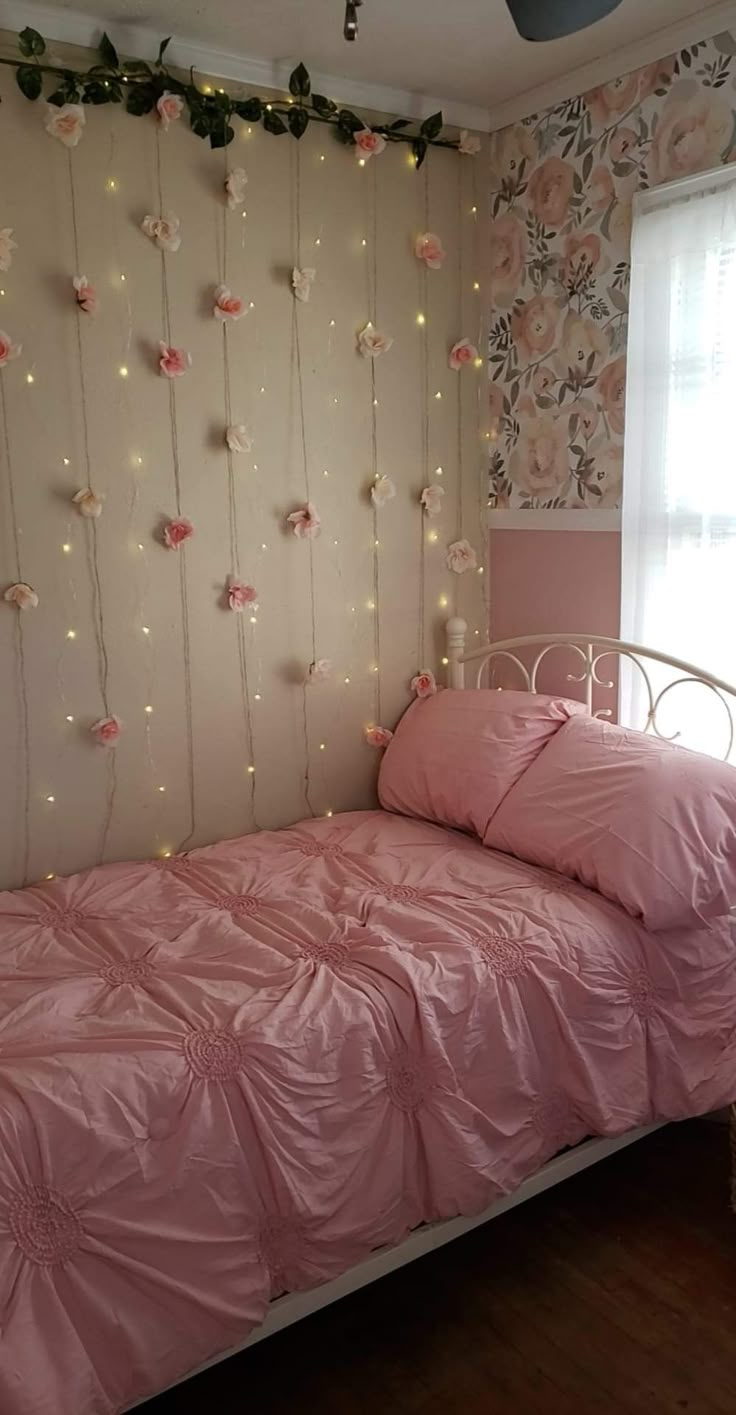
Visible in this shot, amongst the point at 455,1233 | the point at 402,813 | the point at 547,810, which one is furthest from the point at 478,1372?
the point at 402,813

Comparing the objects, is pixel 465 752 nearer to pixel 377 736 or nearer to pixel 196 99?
pixel 377 736

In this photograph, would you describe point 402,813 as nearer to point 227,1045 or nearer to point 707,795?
point 707,795

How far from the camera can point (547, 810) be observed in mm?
2551

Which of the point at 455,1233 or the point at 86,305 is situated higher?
the point at 86,305

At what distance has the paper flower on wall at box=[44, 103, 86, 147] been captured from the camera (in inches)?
94.6

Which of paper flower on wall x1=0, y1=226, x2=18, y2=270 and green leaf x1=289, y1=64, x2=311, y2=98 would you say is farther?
green leaf x1=289, y1=64, x2=311, y2=98

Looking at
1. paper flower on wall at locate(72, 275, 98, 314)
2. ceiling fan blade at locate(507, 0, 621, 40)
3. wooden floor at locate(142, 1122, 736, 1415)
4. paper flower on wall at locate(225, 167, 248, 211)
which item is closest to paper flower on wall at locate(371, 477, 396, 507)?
paper flower on wall at locate(225, 167, 248, 211)

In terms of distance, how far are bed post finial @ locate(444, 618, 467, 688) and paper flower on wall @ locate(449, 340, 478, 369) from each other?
745mm

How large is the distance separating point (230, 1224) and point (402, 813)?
1.44 meters

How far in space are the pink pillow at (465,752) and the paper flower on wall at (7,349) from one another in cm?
141

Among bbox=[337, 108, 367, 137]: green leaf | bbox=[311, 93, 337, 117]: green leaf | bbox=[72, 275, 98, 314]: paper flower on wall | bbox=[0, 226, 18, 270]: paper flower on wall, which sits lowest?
bbox=[72, 275, 98, 314]: paper flower on wall

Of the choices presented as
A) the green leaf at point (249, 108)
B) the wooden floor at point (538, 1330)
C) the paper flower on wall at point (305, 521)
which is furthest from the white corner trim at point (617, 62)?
the wooden floor at point (538, 1330)

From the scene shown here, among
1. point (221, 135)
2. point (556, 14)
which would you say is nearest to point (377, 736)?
point (221, 135)

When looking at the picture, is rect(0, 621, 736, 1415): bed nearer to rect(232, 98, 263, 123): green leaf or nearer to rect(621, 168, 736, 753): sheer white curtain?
rect(621, 168, 736, 753): sheer white curtain
